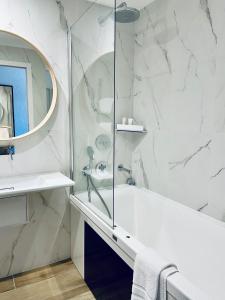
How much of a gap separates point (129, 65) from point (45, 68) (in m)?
0.92

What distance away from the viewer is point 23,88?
1.94 m

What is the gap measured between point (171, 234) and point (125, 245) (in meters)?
0.71

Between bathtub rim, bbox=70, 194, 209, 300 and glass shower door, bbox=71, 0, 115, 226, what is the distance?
51mm

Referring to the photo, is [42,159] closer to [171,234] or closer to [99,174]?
[99,174]

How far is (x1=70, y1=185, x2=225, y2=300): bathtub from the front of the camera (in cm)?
135

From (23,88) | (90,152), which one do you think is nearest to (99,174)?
(90,152)

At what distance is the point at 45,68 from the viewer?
2.02 meters

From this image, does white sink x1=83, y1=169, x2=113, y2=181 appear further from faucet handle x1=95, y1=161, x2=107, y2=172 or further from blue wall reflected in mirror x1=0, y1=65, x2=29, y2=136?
blue wall reflected in mirror x1=0, y1=65, x2=29, y2=136

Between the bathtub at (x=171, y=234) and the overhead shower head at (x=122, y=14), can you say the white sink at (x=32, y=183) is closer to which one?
the bathtub at (x=171, y=234)

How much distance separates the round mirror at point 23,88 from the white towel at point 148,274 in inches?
54.8

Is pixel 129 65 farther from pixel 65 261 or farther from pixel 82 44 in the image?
pixel 65 261

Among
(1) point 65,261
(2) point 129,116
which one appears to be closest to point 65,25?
(2) point 129,116

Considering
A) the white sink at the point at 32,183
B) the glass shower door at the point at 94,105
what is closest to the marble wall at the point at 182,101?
the glass shower door at the point at 94,105

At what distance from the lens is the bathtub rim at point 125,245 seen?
0.95m
